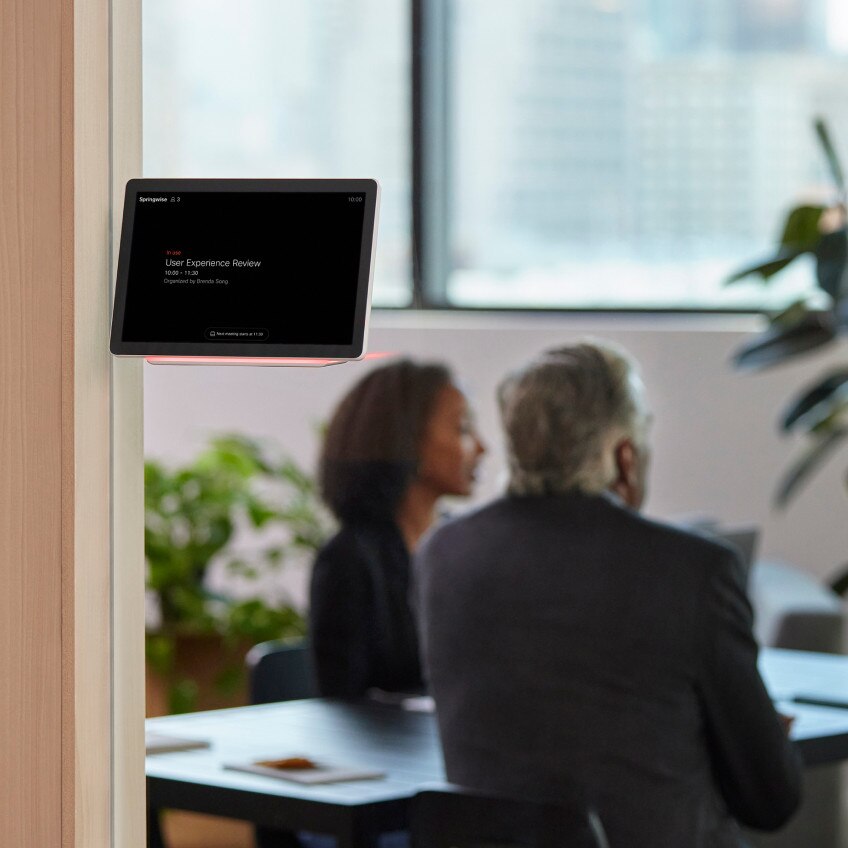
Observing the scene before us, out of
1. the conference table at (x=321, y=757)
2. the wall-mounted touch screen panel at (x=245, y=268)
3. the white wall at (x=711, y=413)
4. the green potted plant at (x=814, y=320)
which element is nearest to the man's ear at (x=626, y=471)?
the conference table at (x=321, y=757)

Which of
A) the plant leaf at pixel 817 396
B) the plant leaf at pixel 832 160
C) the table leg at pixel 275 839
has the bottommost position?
the table leg at pixel 275 839

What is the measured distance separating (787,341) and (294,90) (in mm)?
1558

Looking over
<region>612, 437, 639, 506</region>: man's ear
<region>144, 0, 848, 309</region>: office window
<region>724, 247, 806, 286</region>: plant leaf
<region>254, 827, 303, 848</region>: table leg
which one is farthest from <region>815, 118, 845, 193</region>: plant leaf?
<region>254, 827, 303, 848</region>: table leg

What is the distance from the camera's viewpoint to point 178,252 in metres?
0.86

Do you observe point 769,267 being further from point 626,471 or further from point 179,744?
point 179,744

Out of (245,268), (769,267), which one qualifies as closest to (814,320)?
(769,267)

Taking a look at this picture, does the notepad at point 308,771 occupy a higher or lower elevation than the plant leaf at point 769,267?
lower

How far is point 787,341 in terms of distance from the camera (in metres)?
3.41

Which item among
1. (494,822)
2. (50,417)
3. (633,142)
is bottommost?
(494,822)

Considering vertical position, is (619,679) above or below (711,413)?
below

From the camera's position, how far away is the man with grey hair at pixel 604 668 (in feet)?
5.44

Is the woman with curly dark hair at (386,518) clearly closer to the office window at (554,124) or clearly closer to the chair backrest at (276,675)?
the chair backrest at (276,675)

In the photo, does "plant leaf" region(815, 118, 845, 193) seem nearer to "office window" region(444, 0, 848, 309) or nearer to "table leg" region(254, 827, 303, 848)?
"office window" region(444, 0, 848, 309)

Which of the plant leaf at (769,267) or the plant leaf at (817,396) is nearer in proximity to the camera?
the plant leaf at (769,267)
